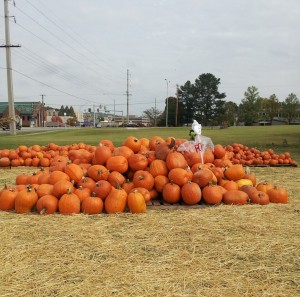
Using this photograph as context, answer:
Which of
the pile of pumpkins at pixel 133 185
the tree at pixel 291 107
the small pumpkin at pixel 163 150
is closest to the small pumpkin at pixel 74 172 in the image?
the pile of pumpkins at pixel 133 185

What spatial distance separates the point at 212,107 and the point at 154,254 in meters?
91.0

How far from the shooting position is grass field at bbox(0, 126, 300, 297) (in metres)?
2.53

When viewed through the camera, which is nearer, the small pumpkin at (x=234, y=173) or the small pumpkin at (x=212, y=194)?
the small pumpkin at (x=212, y=194)

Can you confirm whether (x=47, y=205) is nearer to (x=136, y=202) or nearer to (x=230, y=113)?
(x=136, y=202)

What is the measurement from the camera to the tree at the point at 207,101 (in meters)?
91.4

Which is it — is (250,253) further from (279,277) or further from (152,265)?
(152,265)

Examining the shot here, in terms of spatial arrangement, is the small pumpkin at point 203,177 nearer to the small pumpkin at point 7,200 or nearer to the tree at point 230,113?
the small pumpkin at point 7,200

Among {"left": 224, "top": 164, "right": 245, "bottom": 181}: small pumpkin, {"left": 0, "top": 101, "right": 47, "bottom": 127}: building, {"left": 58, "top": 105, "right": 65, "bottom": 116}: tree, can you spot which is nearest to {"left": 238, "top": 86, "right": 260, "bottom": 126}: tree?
{"left": 0, "top": 101, "right": 47, "bottom": 127}: building

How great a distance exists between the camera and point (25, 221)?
4117mm

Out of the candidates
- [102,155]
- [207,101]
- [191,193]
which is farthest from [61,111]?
[191,193]

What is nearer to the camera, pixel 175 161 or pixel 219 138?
pixel 175 161

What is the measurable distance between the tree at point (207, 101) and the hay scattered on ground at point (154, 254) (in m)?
87.4

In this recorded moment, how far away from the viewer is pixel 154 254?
3.11 metres

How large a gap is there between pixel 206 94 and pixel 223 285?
301 feet
